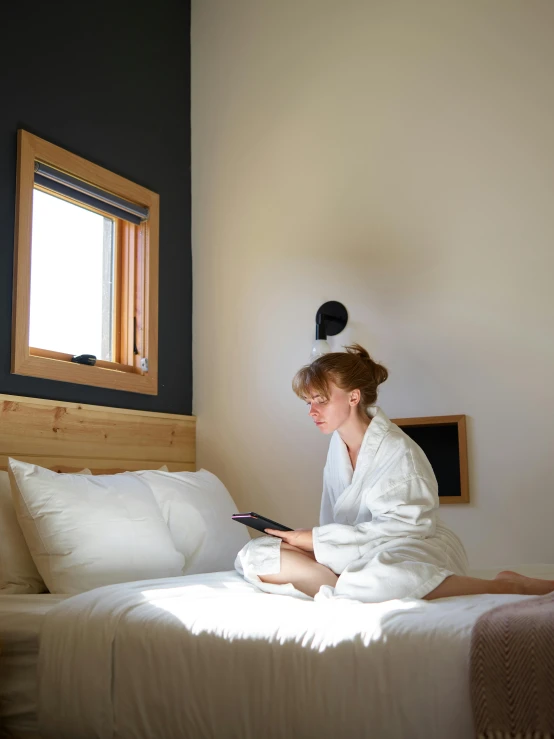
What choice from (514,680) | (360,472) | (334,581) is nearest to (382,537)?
(334,581)

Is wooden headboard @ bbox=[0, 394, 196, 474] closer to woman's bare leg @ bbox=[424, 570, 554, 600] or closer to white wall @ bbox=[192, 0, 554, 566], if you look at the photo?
white wall @ bbox=[192, 0, 554, 566]

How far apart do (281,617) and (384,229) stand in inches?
84.8

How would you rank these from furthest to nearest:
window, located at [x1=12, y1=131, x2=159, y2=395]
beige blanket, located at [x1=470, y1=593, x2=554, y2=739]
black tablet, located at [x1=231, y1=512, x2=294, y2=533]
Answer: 1. window, located at [x1=12, y1=131, x2=159, y2=395]
2. black tablet, located at [x1=231, y1=512, x2=294, y2=533]
3. beige blanket, located at [x1=470, y1=593, x2=554, y2=739]

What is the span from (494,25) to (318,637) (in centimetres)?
271

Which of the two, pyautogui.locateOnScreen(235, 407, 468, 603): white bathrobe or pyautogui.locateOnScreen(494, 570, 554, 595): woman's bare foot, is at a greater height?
pyautogui.locateOnScreen(235, 407, 468, 603): white bathrobe

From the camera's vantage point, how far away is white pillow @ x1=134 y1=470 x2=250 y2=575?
2.71 metres

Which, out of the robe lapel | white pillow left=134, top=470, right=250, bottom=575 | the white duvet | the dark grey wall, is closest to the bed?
the white duvet

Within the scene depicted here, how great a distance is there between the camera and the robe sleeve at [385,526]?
2.15 metres

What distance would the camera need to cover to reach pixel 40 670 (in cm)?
181

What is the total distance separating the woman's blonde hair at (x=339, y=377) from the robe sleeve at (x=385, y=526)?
1.40ft

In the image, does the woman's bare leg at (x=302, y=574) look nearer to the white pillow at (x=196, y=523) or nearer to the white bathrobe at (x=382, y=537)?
the white bathrobe at (x=382, y=537)

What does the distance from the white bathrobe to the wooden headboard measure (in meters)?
0.95

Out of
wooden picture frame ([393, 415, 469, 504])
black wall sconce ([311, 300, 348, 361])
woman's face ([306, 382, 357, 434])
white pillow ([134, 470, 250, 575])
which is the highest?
black wall sconce ([311, 300, 348, 361])

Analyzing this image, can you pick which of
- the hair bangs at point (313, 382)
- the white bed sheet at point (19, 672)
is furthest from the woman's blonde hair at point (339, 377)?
the white bed sheet at point (19, 672)
